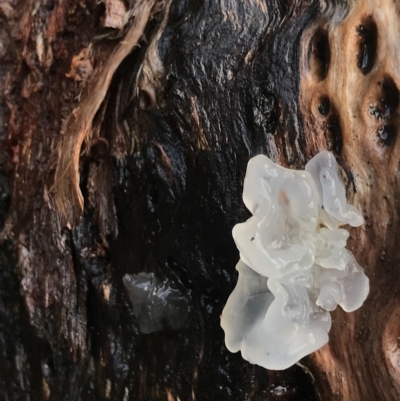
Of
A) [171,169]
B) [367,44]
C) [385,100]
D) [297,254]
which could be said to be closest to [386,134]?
[385,100]

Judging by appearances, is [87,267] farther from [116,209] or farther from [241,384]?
[241,384]

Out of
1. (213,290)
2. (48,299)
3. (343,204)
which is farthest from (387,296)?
(48,299)

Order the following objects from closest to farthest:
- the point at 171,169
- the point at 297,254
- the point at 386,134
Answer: the point at 297,254
the point at 386,134
the point at 171,169

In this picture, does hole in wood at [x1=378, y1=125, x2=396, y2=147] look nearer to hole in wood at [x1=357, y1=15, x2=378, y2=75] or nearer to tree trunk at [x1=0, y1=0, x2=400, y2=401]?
tree trunk at [x1=0, y1=0, x2=400, y2=401]

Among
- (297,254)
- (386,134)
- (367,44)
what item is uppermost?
(367,44)

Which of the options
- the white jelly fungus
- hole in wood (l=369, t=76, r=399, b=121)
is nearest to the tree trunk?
hole in wood (l=369, t=76, r=399, b=121)

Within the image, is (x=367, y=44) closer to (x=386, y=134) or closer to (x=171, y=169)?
(x=386, y=134)

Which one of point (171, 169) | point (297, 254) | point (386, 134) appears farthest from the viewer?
point (171, 169)

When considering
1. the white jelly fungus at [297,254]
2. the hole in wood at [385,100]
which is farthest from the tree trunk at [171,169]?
the white jelly fungus at [297,254]

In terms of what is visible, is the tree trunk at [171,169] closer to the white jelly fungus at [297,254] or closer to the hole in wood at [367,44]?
the hole in wood at [367,44]
